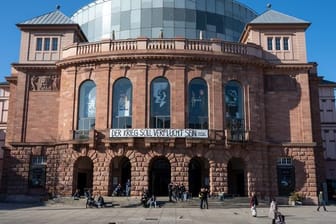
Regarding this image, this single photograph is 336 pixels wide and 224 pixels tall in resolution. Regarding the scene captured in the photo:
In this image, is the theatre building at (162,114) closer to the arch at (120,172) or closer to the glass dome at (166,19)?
the arch at (120,172)

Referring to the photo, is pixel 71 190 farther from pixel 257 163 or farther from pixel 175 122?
pixel 257 163

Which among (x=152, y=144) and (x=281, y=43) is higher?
(x=281, y=43)

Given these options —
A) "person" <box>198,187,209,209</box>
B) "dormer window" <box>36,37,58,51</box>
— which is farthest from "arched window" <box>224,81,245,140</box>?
"dormer window" <box>36,37,58,51</box>

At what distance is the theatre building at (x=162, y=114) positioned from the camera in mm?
39469

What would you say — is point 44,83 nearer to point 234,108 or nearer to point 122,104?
point 122,104

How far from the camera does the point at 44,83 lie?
147ft

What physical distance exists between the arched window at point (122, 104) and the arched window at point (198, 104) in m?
6.17

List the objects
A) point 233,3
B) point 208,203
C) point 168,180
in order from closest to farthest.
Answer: point 208,203
point 168,180
point 233,3

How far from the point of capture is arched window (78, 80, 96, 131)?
41.6 m

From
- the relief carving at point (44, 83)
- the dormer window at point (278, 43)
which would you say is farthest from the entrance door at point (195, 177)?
the relief carving at point (44, 83)

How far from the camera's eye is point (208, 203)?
36.3 metres

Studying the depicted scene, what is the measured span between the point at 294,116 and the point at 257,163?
7.18 meters

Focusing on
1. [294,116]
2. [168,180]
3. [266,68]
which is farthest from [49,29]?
[294,116]

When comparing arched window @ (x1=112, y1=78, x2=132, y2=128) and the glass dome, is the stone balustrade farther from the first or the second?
the glass dome
